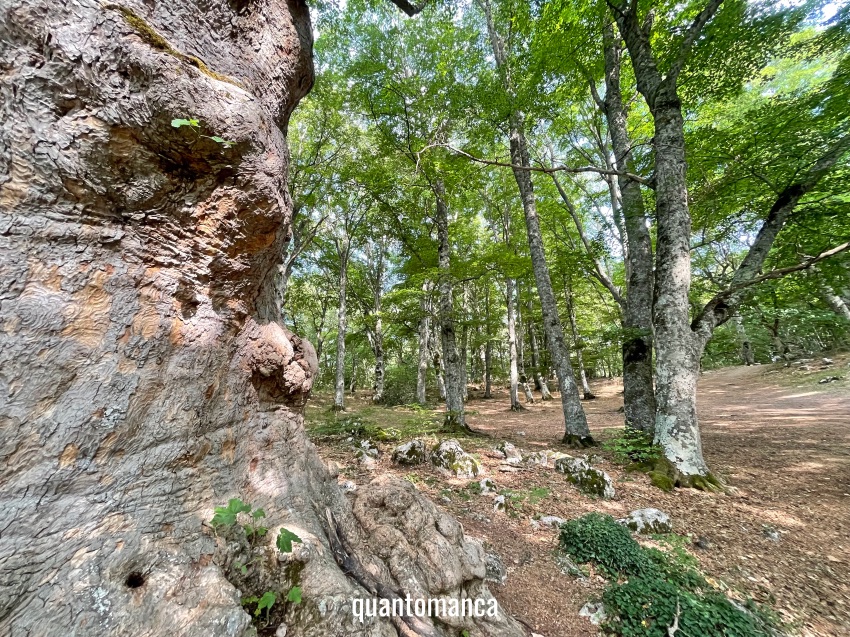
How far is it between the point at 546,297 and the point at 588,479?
4.38m

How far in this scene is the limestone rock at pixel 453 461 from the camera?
521 centimetres

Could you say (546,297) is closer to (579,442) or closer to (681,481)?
(579,442)

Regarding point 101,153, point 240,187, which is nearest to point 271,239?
point 240,187

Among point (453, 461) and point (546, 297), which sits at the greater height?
point (546, 297)

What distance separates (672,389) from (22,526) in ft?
21.7

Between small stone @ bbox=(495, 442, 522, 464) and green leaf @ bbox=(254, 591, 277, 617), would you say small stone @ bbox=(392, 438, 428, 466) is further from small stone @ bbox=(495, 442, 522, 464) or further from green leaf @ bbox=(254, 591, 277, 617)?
green leaf @ bbox=(254, 591, 277, 617)

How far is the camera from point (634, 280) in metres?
7.09

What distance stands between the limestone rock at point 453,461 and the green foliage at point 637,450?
7.38ft

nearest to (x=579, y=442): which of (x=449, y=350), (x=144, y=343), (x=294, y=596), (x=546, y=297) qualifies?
(x=546, y=297)

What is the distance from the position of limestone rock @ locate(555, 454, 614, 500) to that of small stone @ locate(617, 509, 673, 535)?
2.85 ft

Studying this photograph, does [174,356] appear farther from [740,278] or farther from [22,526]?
[740,278]

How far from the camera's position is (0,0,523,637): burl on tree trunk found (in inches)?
51.5

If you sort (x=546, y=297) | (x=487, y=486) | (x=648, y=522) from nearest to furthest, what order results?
(x=648, y=522)
(x=487, y=486)
(x=546, y=297)

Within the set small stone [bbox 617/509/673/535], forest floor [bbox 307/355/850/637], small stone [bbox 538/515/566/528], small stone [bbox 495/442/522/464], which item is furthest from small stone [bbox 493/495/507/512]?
small stone [bbox 495/442/522/464]
